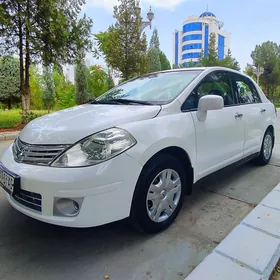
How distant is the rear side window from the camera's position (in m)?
3.25

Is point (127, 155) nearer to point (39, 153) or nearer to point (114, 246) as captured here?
point (39, 153)

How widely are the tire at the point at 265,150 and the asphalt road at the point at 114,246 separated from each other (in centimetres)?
139

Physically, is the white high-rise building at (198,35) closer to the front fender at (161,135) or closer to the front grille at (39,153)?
the front fender at (161,135)

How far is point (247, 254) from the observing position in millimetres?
1705

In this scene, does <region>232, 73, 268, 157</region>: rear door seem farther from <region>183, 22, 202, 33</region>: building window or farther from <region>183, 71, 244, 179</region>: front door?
<region>183, 22, 202, 33</region>: building window

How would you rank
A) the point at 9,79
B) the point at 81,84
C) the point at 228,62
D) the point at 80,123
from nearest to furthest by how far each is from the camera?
the point at 80,123 < the point at 9,79 < the point at 81,84 < the point at 228,62

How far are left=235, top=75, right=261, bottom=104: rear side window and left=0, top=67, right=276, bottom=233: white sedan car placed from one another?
0.55 metres

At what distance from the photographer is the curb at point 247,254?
1.54 m

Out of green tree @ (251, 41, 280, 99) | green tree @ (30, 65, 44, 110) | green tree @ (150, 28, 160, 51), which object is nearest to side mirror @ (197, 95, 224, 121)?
green tree @ (30, 65, 44, 110)

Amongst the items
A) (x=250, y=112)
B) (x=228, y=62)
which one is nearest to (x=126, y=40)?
(x=250, y=112)

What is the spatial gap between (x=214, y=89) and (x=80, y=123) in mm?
1630

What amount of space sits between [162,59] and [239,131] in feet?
94.4

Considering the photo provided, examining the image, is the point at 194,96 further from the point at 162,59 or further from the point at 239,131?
the point at 162,59

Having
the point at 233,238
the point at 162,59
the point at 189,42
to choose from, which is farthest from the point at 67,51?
the point at 189,42
